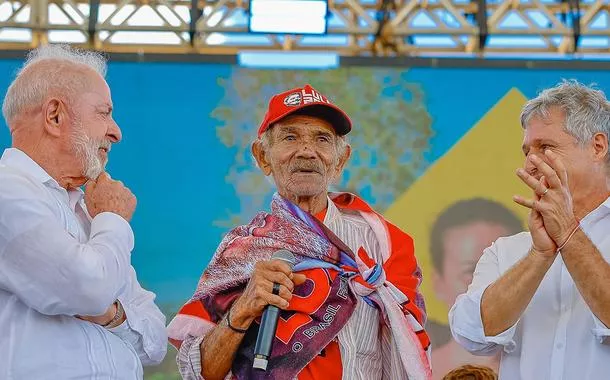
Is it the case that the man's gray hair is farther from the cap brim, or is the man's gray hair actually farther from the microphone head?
the microphone head

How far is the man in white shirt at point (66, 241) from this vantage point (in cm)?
268

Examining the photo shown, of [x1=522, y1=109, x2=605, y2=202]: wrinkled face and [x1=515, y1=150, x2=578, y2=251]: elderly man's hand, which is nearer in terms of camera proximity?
[x1=515, y1=150, x2=578, y2=251]: elderly man's hand

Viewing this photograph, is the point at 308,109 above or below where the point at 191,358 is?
above

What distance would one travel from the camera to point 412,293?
11.5 feet

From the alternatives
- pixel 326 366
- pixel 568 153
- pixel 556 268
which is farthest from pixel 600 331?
pixel 326 366

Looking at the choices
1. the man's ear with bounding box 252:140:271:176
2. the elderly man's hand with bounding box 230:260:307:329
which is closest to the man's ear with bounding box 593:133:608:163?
the elderly man's hand with bounding box 230:260:307:329

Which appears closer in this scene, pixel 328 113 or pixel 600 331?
pixel 600 331

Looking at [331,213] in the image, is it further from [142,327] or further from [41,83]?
[41,83]

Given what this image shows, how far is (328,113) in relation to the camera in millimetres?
3652

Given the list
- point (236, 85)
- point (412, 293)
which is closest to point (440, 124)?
point (236, 85)

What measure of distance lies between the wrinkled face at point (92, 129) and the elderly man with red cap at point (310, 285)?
1.94ft

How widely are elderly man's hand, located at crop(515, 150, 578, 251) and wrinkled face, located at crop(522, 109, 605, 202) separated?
0.19 metres

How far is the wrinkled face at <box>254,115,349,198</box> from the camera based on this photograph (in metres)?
3.59

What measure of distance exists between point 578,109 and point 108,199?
138 centimetres
